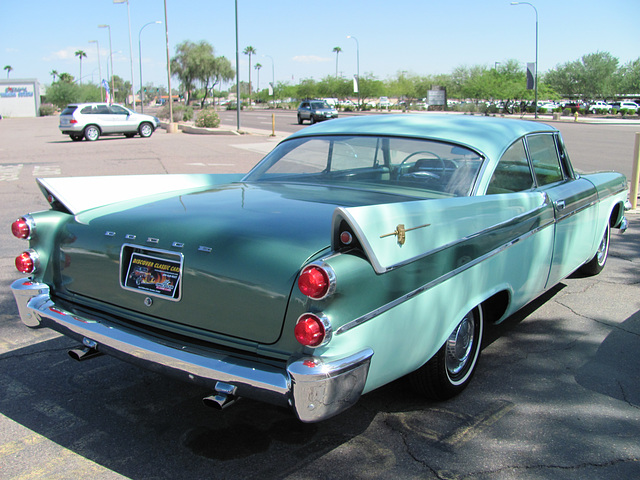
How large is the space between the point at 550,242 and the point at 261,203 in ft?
6.98

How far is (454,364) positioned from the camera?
3379 mm

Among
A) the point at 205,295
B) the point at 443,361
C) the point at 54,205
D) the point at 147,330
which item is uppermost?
the point at 54,205

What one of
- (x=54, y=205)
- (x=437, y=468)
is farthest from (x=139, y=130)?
(x=437, y=468)

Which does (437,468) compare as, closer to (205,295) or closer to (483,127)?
(205,295)

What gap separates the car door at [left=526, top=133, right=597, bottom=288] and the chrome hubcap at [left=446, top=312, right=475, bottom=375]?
1.13 m

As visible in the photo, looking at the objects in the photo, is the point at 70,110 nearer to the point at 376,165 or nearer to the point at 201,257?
the point at 376,165

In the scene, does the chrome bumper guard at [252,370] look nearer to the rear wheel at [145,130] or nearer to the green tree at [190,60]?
the rear wheel at [145,130]

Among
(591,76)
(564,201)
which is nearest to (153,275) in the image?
(564,201)

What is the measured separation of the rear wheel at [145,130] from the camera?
1091 inches

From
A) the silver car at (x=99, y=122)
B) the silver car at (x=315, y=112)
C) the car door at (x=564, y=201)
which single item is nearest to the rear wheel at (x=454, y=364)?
the car door at (x=564, y=201)

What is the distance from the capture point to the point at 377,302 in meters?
→ 2.53

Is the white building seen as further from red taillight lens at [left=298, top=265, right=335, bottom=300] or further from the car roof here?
red taillight lens at [left=298, top=265, right=335, bottom=300]

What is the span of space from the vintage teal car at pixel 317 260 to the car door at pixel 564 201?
31 mm

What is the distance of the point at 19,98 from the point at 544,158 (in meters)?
80.8
